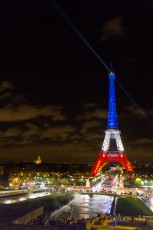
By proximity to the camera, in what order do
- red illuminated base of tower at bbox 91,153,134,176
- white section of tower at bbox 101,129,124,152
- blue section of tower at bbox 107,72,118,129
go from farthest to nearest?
1. white section of tower at bbox 101,129,124,152
2. red illuminated base of tower at bbox 91,153,134,176
3. blue section of tower at bbox 107,72,118,129

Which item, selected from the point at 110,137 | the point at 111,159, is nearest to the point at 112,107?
the point at 110,137

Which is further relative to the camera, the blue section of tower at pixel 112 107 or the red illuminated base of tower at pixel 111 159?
the red illuminated base of tower at pixel 111 159

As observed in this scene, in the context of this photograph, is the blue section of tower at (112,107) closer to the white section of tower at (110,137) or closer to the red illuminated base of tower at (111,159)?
the white section of tower at (110,137)

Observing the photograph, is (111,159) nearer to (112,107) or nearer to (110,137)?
(110,137)

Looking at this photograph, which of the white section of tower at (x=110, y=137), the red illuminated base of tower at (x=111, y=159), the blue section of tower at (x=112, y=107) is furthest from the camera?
the white section of tower at (x=110, y=137)

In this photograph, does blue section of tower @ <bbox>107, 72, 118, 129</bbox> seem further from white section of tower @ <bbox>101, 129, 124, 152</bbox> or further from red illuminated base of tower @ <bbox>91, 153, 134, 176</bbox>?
red illuminated base of tower @ <bbox>91, 153, 134, 176</bbox>

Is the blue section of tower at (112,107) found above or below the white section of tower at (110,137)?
above

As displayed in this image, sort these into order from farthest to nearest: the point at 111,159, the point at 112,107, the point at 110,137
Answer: the point at 110,137 → the point at 111,159 → the point at 112,107

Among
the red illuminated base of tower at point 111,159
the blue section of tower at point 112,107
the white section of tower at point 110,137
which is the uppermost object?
the blue section of tower at point 112,107
